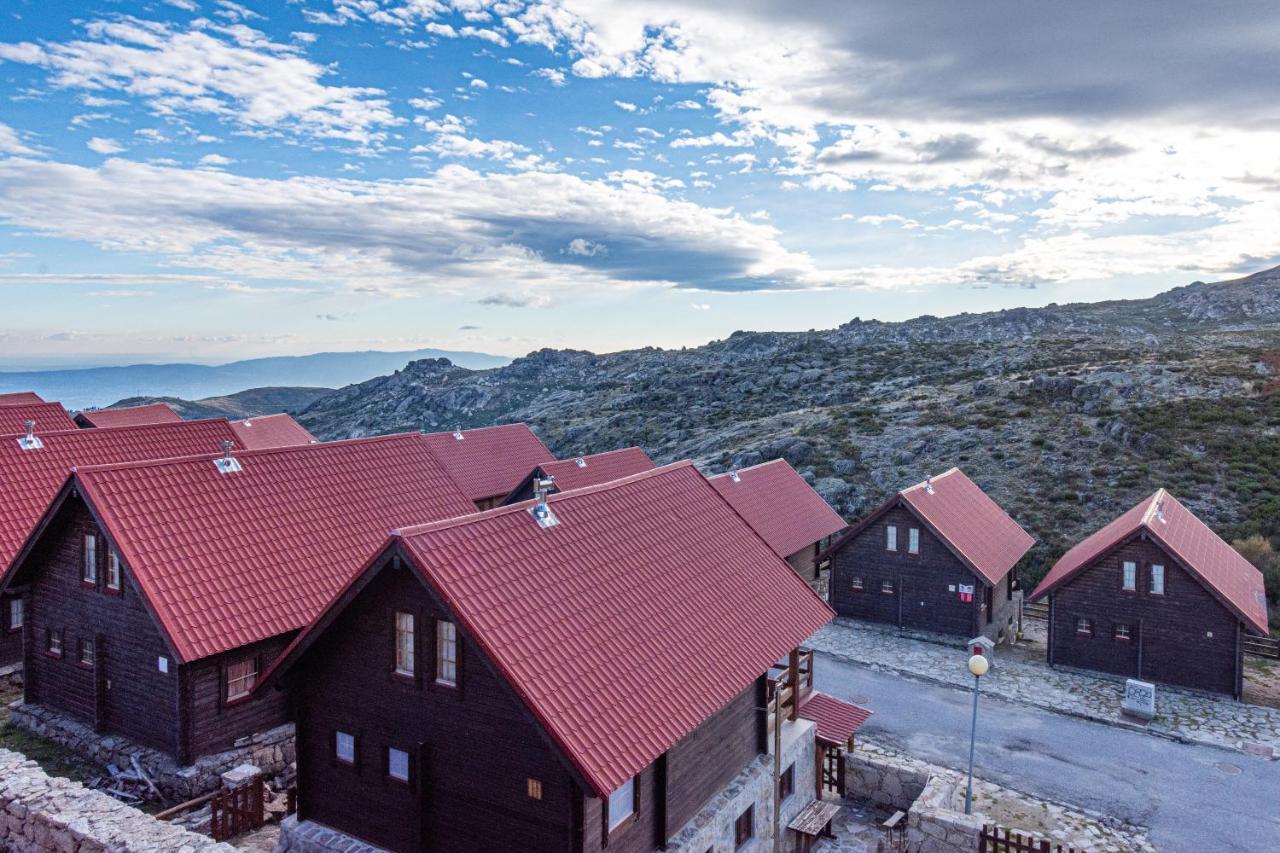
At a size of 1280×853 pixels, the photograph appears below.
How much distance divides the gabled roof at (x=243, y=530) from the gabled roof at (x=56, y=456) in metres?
4.55

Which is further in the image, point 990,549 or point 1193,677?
point 990,549

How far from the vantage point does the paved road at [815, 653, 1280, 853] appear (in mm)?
18547

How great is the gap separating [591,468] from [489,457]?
9.20m

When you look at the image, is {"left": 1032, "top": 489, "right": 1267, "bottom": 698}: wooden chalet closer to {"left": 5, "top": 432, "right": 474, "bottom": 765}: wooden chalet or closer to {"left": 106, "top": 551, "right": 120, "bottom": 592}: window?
{"left": 5, "top": 432, "right": 474, "bottom": 765}: wooden chalet

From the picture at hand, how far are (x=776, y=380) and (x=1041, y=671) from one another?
7235 cm

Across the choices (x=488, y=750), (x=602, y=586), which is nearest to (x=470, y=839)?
(x=488, y=750)

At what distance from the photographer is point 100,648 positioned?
19016 mm

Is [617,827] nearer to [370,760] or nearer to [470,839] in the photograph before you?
[470,839]

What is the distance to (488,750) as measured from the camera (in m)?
12.7

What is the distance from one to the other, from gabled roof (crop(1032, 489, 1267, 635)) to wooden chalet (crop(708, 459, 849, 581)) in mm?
11532

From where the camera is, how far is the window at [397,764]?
1392 centimetres

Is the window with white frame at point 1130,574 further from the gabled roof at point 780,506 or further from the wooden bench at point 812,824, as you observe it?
the wooden bench at point 812,824

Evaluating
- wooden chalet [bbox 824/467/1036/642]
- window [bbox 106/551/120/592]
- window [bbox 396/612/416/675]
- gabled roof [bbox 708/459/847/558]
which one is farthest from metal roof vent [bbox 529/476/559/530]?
gabled roof [bbox 708/459/847/558]

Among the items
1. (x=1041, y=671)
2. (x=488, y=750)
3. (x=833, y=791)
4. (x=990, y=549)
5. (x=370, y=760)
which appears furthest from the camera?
(x=990, y=549)
